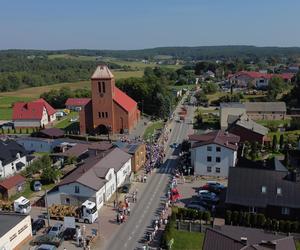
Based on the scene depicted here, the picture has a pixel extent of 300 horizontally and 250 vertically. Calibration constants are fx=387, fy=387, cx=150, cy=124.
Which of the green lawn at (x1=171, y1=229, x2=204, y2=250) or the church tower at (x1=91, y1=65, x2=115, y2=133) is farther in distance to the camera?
the church tower at (x1=91, y1=65, x2=115, y2=133)

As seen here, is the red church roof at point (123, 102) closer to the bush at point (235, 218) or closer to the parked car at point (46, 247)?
the bush at point (235, 218)

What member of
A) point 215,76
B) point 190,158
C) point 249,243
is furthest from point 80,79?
point 249,243

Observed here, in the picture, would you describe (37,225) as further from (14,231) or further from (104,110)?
(104,110)

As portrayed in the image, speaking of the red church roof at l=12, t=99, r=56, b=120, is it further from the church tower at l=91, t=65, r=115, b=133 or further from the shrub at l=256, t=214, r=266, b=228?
the shrub at l=256, t=214, r=266, b=228

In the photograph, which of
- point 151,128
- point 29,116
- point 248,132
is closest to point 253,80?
point 151,128

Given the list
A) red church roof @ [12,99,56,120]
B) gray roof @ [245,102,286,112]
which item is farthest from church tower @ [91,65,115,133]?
gray roof @ [245,102,286,112]

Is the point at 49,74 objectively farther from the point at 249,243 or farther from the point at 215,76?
the point at 249,243

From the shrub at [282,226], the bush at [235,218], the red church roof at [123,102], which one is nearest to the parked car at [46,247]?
the bush at [235,218]
